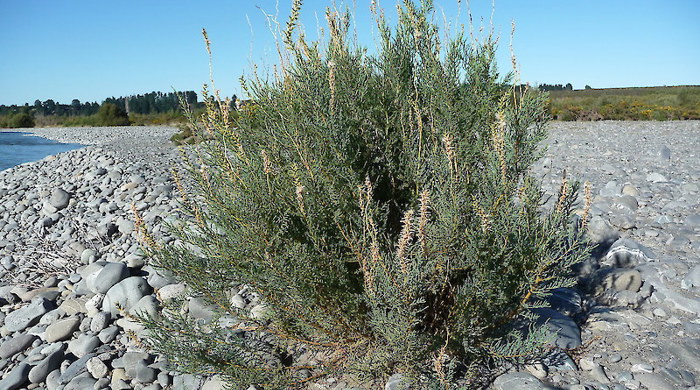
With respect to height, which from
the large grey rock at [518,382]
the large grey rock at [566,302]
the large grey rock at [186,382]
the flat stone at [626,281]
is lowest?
the large grey rock at [186,382]

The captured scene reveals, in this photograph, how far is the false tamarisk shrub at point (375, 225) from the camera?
2.47 m

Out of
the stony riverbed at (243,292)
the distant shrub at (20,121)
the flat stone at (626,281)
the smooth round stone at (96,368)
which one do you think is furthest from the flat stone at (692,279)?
the distant shrub at (20,121)

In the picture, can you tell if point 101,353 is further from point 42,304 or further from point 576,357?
point 576,357

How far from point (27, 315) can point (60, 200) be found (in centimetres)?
454

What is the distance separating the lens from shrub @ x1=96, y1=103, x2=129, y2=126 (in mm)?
39781

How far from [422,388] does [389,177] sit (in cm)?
129

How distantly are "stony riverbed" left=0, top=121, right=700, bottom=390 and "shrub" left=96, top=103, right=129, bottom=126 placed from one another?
113 feet

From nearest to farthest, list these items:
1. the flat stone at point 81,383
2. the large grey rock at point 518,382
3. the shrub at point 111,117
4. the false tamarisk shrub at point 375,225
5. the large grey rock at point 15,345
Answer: the false tamarisk shrub at point 375,225 → the large grey rock at point 518,382 → the flat stone at point 81,383 → the large grey rock at point 15,345 → the shrub at point 111,117

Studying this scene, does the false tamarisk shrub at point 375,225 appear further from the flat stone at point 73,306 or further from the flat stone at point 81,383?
the flat stone at point 73,306

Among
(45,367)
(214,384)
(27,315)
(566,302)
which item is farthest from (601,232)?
(27,315)

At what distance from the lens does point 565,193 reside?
8.53 feet

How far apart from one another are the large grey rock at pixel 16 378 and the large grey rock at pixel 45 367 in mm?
61

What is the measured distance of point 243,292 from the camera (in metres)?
4.18

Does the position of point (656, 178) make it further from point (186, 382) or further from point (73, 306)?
point (73, 306)
